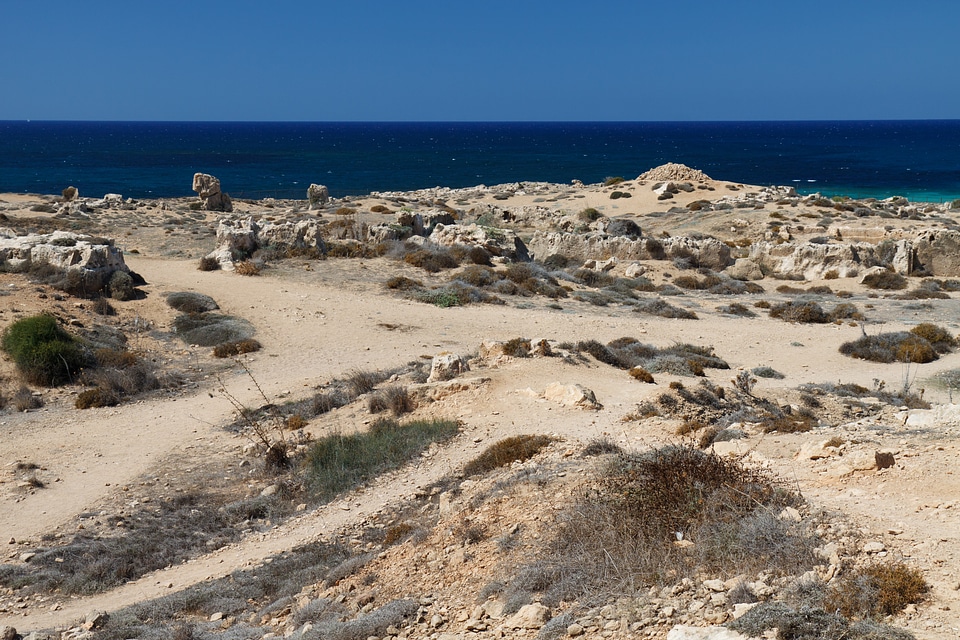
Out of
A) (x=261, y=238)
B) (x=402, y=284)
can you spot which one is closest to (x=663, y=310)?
(x=402, y=284)

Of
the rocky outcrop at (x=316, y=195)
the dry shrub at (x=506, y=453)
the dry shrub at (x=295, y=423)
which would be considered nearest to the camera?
the dry shrub at (x=506, y=453)

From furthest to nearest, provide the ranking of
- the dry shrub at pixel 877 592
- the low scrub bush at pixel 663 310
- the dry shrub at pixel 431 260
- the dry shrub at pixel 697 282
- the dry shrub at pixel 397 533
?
1. the dry shrub at pixel 697 282
2. the dry shrub at pixel 431 260
3. the low scrub bush at pixel 663 310
4. the dry shrub at pixel 397 533
5. the dry shrub at pixel 877 592

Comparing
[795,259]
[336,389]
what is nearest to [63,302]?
[336,389]

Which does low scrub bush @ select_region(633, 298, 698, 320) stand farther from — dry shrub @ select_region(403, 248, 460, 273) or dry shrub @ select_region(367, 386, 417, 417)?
dry shrub @ select_region(367, 386, 417, 417)

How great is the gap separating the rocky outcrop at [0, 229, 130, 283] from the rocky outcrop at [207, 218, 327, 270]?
4.45 metres

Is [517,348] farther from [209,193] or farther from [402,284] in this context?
[209,193]

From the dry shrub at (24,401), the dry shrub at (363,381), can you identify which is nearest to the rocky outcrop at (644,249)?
the dry shrub at (363,381)

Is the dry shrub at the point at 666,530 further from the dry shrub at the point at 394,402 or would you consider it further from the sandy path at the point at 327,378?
the dry shrub at the point at 394,402

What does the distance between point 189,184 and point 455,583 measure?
229ft

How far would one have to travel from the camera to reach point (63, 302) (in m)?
19.0

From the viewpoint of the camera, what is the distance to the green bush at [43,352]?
14.8 metres

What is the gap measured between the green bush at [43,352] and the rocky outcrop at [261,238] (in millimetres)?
9991

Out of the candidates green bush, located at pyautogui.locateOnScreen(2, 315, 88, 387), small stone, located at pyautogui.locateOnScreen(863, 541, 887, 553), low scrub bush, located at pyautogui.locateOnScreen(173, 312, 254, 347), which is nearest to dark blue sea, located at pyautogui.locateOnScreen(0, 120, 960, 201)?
low scrub bush, located at pyautogui.locateOnScreen(173, 312, 254, 347)

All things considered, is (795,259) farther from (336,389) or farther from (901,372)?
(336,389)
